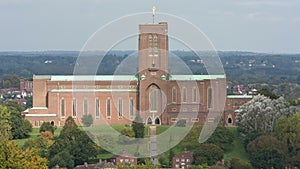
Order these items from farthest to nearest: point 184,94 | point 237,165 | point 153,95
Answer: point 184,94 → point 153,95 → point 237,165

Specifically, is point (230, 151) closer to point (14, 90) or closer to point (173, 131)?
point (173, 131)

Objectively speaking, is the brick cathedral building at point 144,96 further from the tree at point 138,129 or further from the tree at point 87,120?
the tree at point 138,129

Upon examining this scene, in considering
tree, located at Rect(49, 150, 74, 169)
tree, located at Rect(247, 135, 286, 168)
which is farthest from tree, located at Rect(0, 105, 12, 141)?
tree, located at Rect(247, 135, 286, 168)

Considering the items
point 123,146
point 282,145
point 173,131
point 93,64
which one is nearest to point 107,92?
point 173,131

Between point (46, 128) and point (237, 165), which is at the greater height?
point (46, 128)

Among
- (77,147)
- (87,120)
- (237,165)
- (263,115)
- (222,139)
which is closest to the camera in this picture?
(237,165)

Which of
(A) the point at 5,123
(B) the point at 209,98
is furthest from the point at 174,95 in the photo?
(A) the point at 5,123

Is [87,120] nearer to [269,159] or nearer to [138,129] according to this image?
[138,129]

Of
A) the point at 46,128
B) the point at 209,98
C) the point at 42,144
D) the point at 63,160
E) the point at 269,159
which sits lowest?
the point at 269,159

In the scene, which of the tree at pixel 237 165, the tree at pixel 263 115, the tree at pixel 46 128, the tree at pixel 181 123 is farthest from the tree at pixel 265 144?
the tree at pixel 46 128
